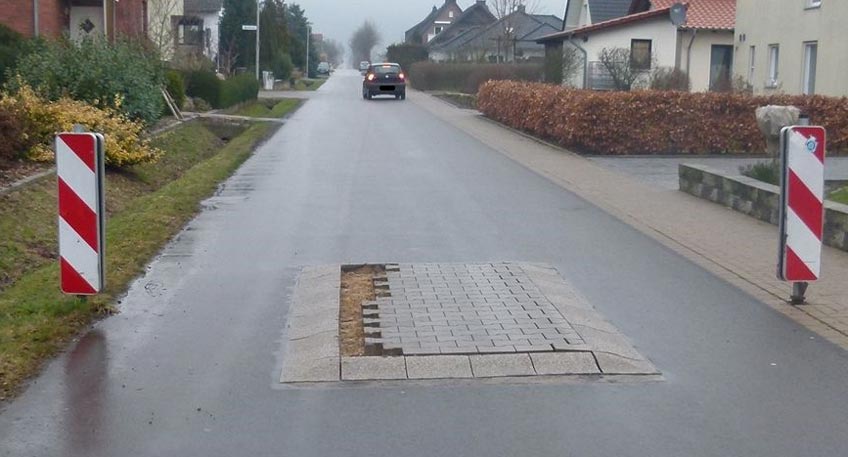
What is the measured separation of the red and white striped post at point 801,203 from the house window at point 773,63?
24.6 m

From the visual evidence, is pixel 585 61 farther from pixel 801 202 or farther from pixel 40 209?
pixel 801 202

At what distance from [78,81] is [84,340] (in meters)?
13.5

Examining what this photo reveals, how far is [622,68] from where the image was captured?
37.9 m

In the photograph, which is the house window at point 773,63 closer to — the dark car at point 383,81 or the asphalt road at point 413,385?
the asphalt road at point 413,385

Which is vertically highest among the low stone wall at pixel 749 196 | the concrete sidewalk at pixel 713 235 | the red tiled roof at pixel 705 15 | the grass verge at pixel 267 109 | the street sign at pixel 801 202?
the red tiled roof at pixel 705 15

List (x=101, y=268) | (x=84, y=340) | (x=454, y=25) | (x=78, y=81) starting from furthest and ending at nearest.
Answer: (x=454, y=25) → (x=78, y=81) → (x=101, y=268) → (x=84, y=340)

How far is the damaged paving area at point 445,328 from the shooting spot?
674 centimetres

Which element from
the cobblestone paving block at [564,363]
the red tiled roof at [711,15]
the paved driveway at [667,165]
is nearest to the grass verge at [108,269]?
the cobblestone paving block at [564,363]

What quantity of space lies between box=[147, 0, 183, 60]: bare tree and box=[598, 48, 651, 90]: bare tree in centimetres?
1450

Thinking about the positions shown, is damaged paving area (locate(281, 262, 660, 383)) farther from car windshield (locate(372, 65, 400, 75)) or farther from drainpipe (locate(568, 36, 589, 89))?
car windshield (locate(372, 65, 400, 75))

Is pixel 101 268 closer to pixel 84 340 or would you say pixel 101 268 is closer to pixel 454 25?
pixel 84 340

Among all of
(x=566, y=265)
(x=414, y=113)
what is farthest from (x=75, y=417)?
(x=414, y=113)

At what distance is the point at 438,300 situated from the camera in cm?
848

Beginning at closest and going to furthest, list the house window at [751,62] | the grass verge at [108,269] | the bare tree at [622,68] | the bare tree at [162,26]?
1. the grass verge at [108,269]
2. the house window at [751,62]
3. the bare tree at [622,68]
4. the bare tree at [162,26]
